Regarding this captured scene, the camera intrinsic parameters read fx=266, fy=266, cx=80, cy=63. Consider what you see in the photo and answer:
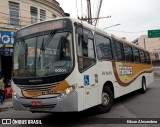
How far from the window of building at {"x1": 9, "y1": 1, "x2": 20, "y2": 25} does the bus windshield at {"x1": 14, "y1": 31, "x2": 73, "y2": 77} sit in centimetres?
1254

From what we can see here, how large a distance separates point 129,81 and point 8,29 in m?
10.0

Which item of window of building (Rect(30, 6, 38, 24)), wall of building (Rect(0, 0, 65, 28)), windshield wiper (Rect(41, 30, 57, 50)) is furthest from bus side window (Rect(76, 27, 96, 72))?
window of building (Rect(30, 6, 38, 24))

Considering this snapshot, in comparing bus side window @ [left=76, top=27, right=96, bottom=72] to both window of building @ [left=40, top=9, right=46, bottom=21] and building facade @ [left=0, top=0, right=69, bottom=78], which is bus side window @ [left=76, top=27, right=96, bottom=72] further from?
window of building @ [left=40, top=9, right=46, bottom=21]

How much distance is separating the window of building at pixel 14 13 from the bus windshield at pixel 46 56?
41.1 ft

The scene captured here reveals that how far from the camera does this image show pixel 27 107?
7.93 m

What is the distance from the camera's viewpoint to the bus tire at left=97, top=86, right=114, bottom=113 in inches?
367

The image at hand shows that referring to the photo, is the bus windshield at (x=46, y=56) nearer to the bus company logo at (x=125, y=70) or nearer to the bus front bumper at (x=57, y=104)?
the bus front bumper at (x=57, y=104)

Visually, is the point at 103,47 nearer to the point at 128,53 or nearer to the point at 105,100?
the point at 105,100

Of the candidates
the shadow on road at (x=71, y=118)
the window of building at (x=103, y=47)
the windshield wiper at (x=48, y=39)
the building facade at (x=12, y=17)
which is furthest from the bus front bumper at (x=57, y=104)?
the building facade at (x=12, y=17)

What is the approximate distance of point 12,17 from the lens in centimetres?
2002

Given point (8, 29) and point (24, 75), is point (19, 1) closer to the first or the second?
point (8, 29)

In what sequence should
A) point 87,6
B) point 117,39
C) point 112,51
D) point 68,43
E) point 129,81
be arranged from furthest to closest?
point 87,6 < point 129,81 < point 117,39 < point 112,51 < point 68,43

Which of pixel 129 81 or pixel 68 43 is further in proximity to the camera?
pixel 129 81

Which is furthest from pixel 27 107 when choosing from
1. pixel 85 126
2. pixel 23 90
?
pixel 85 126
